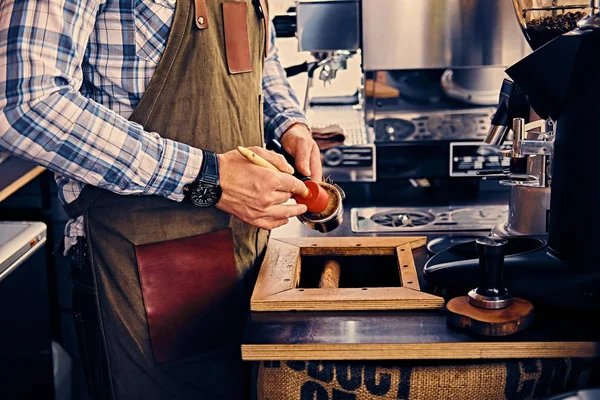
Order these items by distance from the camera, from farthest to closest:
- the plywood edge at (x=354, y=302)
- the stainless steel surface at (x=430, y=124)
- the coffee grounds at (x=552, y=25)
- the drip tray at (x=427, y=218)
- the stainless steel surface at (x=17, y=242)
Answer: the stainless steel surface at (x=430, y=124)
the stainless steel surface at (x=17, y=242)
the drip tray at (x=427, y=218)
the coffee grounds at (x=552, y=25)
the plywood edge at (x=354, y=302)

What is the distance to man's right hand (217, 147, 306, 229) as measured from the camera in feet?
4.39

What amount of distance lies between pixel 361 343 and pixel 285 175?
1.08ft

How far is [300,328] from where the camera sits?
1.22 metres

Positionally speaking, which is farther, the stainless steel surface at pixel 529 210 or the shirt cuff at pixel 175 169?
the stainless steel surface at pixel 529 210

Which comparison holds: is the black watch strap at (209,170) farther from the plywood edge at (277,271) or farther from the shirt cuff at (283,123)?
the shirt cuff at (283,123)

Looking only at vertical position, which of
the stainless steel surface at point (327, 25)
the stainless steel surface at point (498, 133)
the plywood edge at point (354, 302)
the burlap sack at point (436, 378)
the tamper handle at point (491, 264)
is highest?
the stainless steel surface at point (327, 25)

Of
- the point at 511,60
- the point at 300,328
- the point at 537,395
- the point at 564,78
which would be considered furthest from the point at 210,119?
the point at 511,60

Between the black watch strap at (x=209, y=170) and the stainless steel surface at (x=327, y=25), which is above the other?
the stainless steel surface at (x=327, y=25)

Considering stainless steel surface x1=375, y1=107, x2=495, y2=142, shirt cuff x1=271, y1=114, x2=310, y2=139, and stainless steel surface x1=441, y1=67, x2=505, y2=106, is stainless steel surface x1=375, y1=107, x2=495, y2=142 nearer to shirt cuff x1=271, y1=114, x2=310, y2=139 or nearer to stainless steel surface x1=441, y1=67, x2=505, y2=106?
stainless steel surface x1=441, y1=67, x2=505, y2=106

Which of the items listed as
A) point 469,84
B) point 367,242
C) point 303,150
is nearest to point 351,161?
point 469,84

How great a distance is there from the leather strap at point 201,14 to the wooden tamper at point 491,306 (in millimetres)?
601

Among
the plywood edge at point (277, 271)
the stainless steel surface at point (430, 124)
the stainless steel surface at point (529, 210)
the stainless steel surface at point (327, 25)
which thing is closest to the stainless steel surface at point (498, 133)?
the stainless steel surface at point (529, 210)

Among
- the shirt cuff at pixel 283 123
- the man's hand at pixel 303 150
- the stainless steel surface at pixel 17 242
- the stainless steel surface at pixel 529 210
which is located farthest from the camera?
the stainless steel surface at pixel 17 242

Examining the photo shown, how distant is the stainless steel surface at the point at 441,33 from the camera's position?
2195 millimetres
